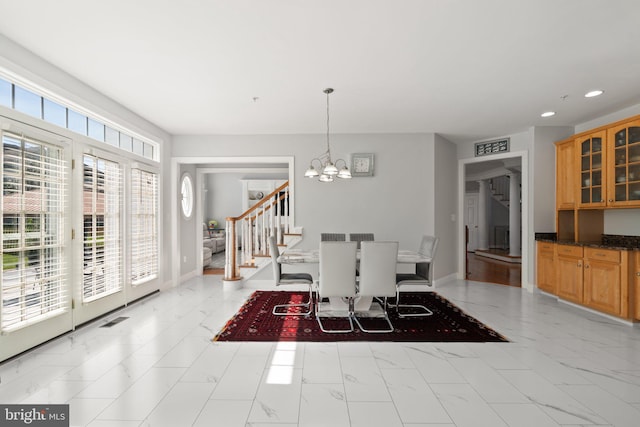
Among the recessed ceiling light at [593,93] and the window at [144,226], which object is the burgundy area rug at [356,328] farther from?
the recessed ceiling light at [593,93]

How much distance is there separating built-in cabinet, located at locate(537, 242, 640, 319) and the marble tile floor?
32 cm

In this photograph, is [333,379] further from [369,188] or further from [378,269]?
[369,188]

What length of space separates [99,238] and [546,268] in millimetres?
6281

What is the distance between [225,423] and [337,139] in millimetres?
4496

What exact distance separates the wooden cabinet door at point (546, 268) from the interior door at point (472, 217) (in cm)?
607

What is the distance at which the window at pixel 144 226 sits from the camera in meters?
4.27

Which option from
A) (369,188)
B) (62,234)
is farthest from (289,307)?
(62,234)

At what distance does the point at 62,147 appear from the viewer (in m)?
3.06

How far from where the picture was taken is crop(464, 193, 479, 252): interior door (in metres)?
10.7

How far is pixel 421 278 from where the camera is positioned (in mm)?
3945

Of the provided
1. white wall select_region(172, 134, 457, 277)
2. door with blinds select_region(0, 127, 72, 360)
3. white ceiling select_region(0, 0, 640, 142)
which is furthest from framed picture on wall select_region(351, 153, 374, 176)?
door with blinds select_region(0, 127, 72, 360)

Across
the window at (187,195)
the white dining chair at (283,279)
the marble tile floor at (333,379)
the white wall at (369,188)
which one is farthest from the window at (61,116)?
the white dining chair at (283,279)

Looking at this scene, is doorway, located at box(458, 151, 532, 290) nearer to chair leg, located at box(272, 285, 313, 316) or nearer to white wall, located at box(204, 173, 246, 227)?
chair leg, located at box(272, 285, 313, 316)

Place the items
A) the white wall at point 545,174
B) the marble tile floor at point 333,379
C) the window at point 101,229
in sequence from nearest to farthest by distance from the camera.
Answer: the marble tile floor at point 333,379, the window at point 101,229, the white wall at point 545,174
